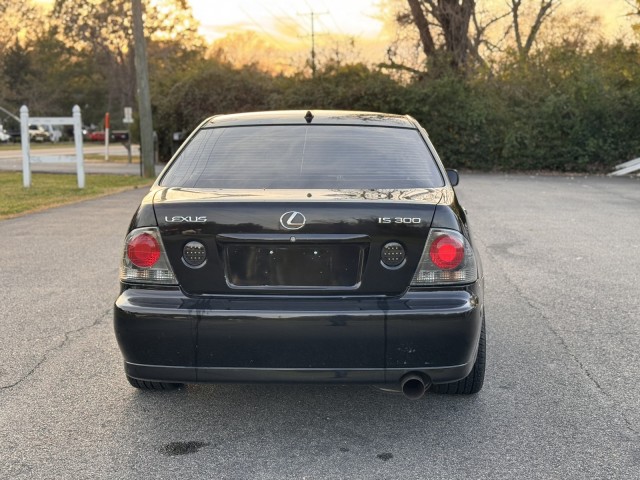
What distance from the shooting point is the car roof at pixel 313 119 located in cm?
437

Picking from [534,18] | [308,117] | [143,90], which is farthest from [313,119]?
[534,18]

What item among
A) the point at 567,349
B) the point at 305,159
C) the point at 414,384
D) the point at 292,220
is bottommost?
the point at 567,349

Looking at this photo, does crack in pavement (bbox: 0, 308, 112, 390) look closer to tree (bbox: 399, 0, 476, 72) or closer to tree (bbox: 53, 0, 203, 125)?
tree (bbox: 399, 0, 476, 72)

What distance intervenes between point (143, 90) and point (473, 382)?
→ 18.2 m

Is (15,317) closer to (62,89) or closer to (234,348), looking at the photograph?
(234,348)

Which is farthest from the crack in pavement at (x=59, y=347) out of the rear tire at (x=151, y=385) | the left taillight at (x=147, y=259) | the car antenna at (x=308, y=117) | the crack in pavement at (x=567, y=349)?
the crack in pavement at (x=567, y=349)

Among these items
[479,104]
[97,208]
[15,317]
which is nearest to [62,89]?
[479,104]

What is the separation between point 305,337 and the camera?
3.21 m

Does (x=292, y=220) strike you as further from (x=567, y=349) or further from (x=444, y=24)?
(x=444, y=24)

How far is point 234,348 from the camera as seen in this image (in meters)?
3.24

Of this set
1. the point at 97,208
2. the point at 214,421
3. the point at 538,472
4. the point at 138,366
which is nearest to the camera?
the point at 538,472

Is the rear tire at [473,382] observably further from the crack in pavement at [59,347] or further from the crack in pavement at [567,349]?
the crack in pavement at [59,347]

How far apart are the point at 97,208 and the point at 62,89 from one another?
6457 cm

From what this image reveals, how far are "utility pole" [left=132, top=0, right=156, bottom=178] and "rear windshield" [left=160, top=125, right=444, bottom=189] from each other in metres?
16.9
